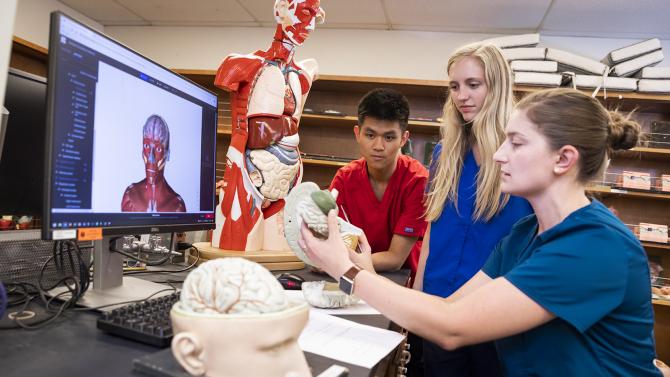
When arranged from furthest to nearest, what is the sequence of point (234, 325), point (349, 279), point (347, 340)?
1. point (349, 279)
2. point (347, 340)
3. point (234, 325)

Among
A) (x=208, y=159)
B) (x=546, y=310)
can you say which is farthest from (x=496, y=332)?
(x=208, y=159)

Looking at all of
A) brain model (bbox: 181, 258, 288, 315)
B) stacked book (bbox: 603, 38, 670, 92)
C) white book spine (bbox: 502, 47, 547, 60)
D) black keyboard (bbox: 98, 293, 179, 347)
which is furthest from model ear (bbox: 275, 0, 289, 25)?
stacked book (bbox: 603, 38, 670, 92)

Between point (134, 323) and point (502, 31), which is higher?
point (502, 31)

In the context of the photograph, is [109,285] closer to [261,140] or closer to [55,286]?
[55,286]

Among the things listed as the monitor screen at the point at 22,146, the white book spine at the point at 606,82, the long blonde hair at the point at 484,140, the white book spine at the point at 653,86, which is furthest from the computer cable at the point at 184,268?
the white book spine at the point at 653,86

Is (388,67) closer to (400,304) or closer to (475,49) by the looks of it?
(475,49)

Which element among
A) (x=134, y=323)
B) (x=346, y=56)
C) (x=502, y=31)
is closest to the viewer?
(x=134, y=323)

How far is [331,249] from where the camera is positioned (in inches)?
36.5

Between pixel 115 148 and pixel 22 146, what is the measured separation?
32cm

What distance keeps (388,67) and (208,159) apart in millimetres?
3119

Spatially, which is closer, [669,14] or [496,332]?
[496,332]

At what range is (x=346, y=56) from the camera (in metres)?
4.10

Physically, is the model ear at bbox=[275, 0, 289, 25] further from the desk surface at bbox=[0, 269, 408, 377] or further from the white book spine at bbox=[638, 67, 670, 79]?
the white book spine at bbox=[638, 67, 670, 79]

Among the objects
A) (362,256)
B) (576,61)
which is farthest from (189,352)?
(576,61)
